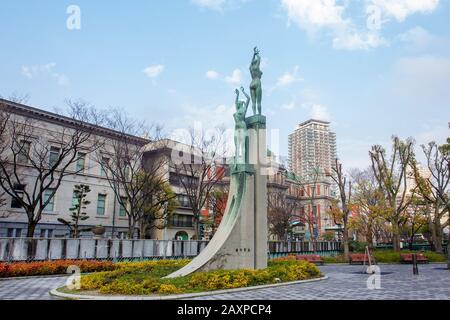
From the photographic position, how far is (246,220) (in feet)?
51.2

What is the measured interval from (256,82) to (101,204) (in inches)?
1171

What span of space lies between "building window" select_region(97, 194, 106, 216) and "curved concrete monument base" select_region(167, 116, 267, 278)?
28.9 metres

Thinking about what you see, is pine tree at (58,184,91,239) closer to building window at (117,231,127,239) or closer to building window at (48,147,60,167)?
building window at (48,147,60,167)

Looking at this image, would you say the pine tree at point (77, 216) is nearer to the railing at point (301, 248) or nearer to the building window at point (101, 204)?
the building window at point (101, 204)

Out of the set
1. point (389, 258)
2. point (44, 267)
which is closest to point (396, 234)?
point (389, 258)

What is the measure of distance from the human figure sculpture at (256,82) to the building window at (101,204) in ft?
96.3

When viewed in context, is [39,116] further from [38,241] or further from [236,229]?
[236,229]

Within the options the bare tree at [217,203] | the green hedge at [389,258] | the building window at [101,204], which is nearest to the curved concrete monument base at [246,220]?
the green hedge at [389,258]

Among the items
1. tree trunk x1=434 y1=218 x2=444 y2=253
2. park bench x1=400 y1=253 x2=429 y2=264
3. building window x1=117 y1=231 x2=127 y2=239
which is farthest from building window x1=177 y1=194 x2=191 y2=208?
tree trunk x1=434 y1=218 x2=444 y2=253

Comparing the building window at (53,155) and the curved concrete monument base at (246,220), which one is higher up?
the building window at (53,155)

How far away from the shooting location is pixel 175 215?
49625mm

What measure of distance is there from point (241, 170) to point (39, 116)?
89.8 feet

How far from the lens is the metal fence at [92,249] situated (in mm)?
20719
